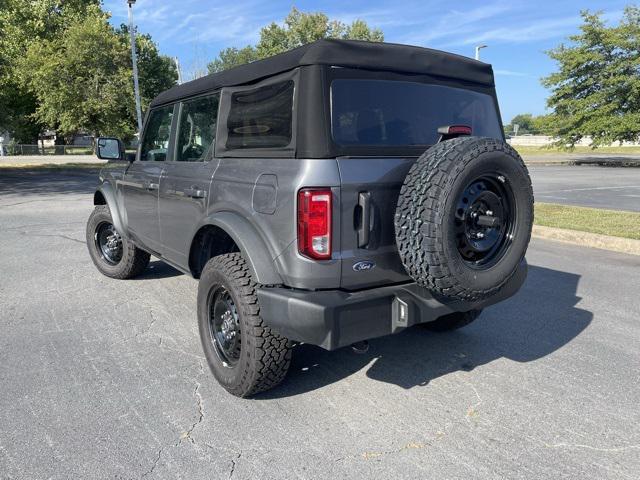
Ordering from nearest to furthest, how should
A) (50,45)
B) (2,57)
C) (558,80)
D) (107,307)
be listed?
(107,307) < (2,57) < (50,45) < (558,80)

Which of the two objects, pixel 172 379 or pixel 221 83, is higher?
pixel 221 83

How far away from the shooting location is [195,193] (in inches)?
132

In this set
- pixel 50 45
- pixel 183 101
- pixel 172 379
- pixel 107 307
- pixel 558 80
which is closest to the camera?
pixel 172 379

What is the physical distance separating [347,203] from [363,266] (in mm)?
363

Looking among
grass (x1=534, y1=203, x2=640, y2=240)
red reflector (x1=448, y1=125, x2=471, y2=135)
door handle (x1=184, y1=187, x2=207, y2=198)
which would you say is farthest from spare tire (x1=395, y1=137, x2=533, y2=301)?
grass (x1=534, y1=203, x2=640, y2=240)

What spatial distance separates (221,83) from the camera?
10.8 feet

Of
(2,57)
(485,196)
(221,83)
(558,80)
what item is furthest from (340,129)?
(558,80)

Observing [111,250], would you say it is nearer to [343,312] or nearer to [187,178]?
[187,178]

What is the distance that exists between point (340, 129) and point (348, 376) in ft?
5.45

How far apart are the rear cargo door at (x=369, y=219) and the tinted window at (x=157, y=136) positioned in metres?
2.17

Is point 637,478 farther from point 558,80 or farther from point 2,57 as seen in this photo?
point 558,80

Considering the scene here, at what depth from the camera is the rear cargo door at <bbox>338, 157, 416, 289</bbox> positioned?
2.50 m

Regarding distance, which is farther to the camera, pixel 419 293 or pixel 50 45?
pixel 50 45

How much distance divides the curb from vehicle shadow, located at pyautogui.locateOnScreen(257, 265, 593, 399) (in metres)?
2.85
